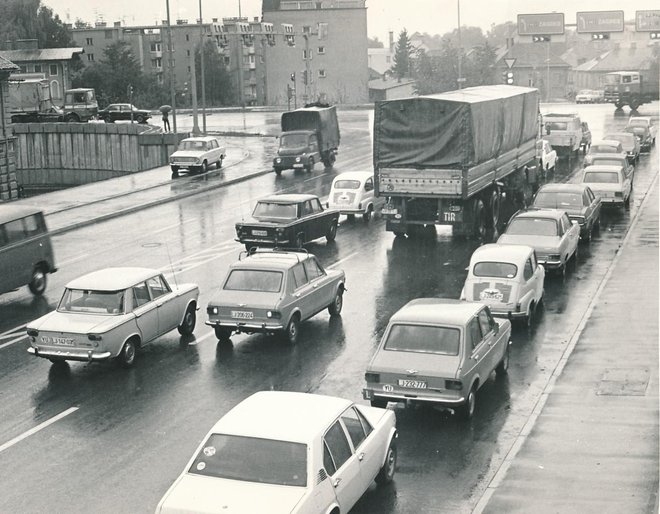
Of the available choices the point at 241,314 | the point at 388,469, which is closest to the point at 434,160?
the point at 241,314

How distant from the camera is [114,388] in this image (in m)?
16.8

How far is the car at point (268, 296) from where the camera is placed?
61.6 feet

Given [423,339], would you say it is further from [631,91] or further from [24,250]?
[631,91]

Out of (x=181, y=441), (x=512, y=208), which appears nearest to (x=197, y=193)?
(x=512, y=208)

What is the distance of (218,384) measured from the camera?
1698cm

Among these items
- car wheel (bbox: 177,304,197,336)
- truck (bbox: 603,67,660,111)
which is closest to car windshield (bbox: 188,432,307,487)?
car wheel (bbox: 177,304,197,336)

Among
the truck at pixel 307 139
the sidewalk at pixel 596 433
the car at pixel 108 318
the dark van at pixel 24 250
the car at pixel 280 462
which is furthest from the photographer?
the truck at pixel 307 139

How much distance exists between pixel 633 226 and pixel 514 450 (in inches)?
784

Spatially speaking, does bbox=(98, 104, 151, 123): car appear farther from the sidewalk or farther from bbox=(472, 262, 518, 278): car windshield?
the sidewalk

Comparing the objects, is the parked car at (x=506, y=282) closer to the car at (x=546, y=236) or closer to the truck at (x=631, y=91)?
the car at (x=546, y=236)

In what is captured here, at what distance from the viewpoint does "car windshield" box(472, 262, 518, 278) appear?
20453 mm

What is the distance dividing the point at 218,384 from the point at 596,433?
6130 millimetres

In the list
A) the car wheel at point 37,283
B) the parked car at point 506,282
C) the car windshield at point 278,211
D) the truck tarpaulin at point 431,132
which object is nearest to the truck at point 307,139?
the truck tarpaulin at point 431,132

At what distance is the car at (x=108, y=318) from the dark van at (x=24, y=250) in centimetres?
556
